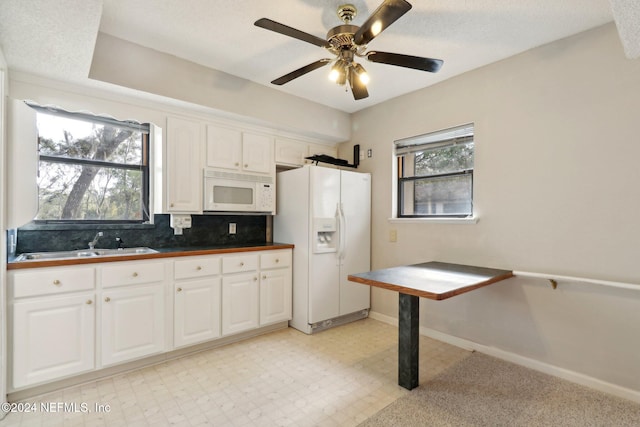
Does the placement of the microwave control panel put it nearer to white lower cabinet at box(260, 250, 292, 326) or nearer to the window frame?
white lower cabinet at box(260, 250, 292, 326)

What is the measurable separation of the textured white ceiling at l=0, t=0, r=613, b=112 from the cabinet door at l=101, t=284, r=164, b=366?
1.66 meters

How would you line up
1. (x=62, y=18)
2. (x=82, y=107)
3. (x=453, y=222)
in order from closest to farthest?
(x=62, y=18) → (x=82, y=107) → (x=453, y=222)

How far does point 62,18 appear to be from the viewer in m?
1.64

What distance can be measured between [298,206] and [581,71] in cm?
262

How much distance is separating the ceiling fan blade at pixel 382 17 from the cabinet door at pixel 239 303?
2275 mm

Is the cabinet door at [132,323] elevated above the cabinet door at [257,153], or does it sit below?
below

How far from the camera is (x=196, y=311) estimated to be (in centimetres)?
275

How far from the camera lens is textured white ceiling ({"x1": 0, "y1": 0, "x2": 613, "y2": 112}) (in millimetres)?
1741

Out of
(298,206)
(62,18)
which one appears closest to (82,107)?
(62,18)

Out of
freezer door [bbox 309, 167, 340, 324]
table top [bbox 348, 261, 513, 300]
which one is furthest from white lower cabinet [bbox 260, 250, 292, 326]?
table top [bbox 348, 261, 513, 300]

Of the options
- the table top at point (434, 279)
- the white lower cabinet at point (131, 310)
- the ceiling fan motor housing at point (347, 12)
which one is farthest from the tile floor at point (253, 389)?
the ceiling fan motor housing at point (347, 12)

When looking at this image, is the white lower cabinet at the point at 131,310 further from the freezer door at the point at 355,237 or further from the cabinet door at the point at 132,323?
the freezer door at the point at 355,237

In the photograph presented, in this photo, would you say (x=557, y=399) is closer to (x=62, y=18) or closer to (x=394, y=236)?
(x=394, y=236)

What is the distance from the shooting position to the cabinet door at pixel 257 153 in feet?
10.9
